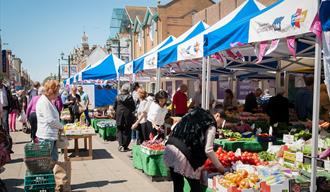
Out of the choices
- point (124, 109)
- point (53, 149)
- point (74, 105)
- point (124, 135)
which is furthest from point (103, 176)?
point (74, 105)

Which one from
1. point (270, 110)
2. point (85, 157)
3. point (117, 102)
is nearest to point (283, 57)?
point (270, 110)

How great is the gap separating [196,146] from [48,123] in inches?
114

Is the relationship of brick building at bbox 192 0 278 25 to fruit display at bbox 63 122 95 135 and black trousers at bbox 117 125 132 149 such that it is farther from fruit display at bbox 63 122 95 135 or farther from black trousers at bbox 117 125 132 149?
fruit display at bbox 63 122 95 135

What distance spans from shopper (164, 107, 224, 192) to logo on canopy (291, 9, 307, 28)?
1.35m

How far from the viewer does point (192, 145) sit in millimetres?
4141

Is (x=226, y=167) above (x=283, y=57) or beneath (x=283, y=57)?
beneath

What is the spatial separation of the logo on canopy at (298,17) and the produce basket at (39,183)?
4006mm

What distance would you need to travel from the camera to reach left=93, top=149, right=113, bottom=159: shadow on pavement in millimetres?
9820

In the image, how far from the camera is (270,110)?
30.4 ft

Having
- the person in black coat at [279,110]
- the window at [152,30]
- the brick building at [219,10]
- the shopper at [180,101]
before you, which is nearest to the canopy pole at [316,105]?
the person in black coat at [279,110]

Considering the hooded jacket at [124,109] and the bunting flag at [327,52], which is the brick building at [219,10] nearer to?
the hooded jacket at [124,109]

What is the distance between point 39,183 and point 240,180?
293 centimetres

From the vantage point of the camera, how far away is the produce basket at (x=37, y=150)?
222 inches

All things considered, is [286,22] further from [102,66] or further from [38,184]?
[102,66]
